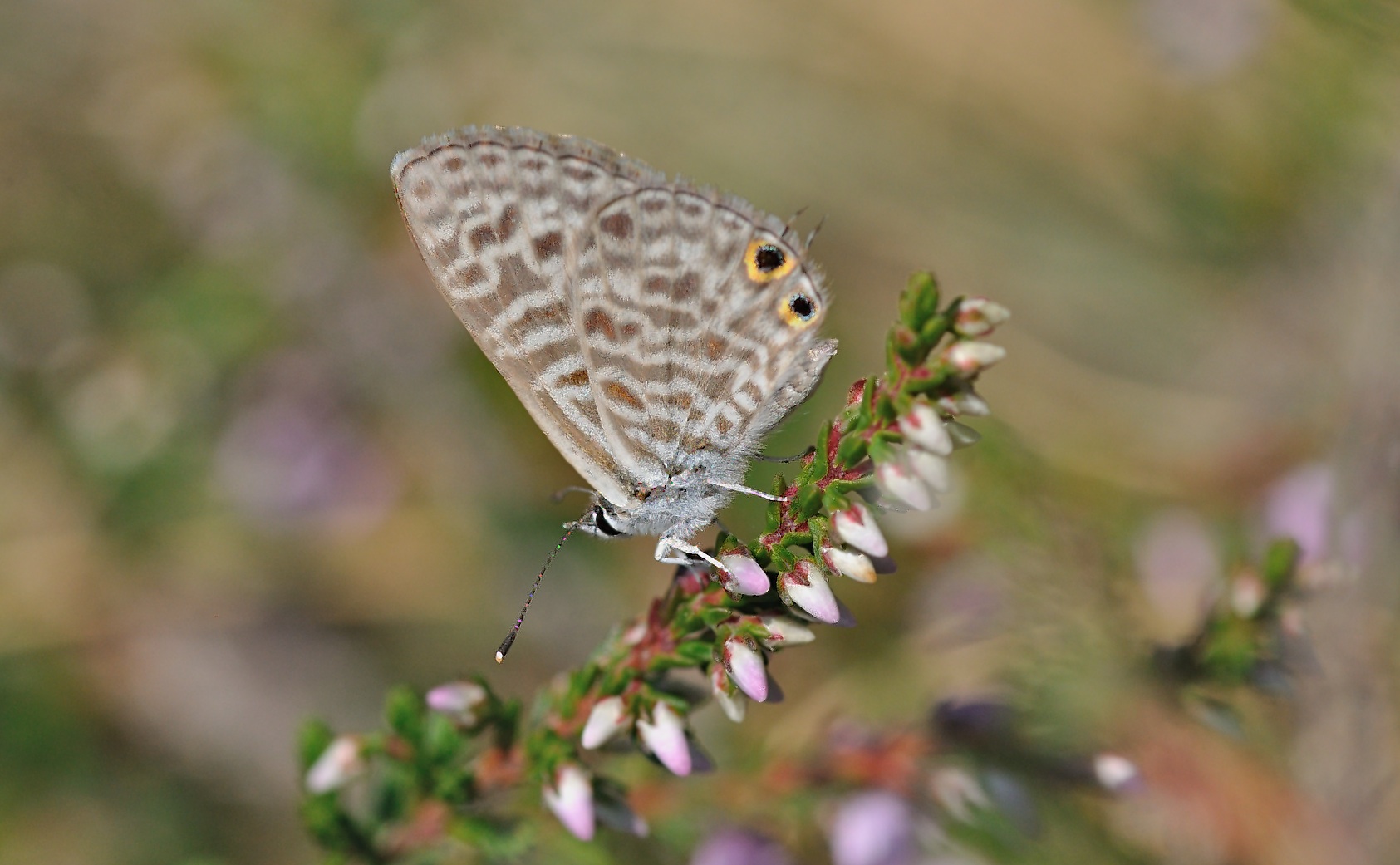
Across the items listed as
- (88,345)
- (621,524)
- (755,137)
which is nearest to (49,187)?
(88,345)

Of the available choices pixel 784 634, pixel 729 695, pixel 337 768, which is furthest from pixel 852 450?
pixel 337 768

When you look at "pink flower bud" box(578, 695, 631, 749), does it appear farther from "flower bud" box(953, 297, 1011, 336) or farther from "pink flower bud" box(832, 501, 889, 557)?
"flower bud" box(953, 297, 1011, 336)

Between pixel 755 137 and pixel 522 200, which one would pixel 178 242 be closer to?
pixel 755 137

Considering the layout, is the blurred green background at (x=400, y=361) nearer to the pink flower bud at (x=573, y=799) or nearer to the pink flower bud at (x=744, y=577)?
the pink flower bud at (x=573, y=799)

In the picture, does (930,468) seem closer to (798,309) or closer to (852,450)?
(852,450)

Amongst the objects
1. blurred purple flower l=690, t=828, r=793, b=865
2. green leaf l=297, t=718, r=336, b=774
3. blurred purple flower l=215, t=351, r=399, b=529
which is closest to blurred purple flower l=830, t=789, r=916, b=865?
blurred purple flower l=690, t=828, r=793, b=865

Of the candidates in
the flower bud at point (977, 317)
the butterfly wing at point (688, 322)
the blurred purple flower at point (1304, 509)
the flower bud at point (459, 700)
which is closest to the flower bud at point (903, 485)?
the flower bud at point (977, 317)

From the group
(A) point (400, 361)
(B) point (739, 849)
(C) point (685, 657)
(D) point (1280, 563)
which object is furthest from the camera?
(A) point (400, 361)
